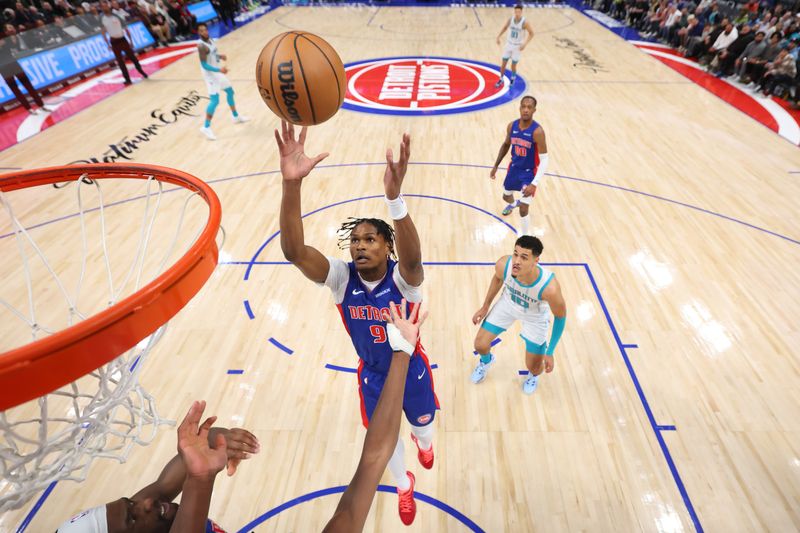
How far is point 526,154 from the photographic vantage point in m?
5.16

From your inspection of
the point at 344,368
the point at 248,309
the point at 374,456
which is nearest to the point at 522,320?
the point at 344,368

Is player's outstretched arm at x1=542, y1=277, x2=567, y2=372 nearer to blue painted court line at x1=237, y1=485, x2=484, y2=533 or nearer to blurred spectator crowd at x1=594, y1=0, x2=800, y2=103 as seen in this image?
blue painted court line at x1=237, y1=485, x2=484, y2=533

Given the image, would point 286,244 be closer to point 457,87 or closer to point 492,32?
point 457,87

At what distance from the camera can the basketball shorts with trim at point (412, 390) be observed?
2.59 meters

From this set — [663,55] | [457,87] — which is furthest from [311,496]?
[663,55]

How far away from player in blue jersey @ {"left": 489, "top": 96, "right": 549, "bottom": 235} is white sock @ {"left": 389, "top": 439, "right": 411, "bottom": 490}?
3491 mm

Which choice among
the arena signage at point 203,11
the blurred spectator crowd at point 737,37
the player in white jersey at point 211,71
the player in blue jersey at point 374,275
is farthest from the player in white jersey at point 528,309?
the arena signage at point 203,11

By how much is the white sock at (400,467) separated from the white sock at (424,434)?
0.16 meters

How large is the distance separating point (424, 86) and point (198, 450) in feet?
36.2

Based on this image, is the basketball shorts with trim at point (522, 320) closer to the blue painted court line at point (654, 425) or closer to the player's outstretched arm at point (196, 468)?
the blue painted court line at point (654, 425)

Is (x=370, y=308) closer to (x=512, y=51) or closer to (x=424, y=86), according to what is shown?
(x=424, y=86)

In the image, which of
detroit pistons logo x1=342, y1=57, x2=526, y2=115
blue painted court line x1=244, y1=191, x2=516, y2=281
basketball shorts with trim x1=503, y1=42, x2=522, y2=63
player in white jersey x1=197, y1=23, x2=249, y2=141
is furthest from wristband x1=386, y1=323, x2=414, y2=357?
basketball shorts with trim x1=503, y1=42, x2=522, y2=63

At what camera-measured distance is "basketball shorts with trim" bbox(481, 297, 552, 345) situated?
11.2ft

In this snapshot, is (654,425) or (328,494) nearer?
(328,494)
